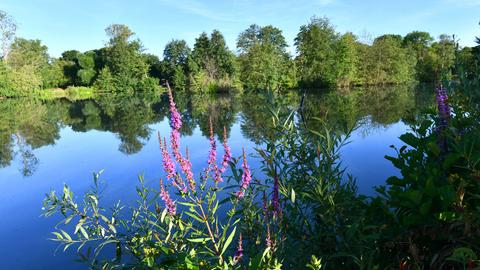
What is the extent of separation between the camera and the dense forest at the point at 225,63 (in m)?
51.0

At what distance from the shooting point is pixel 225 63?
62469 millimetres

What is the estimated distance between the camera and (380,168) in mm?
9781

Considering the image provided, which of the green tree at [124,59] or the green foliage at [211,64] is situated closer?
the green foliage at [211,64]

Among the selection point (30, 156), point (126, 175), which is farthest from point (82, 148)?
point (126, 175)

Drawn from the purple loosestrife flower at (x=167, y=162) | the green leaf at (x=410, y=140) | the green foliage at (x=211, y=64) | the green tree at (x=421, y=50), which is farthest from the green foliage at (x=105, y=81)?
the purple loosestrife flower at (x=167, y=162)

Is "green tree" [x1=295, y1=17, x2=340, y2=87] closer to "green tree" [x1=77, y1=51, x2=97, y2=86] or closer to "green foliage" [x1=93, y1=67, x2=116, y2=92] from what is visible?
"green foliage" [x1=93, y1=67, x2=116, y2=92]

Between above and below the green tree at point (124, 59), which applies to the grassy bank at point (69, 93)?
below

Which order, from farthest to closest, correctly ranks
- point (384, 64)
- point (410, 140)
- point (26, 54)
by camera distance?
point (26, 54) < point (384, 64) < point (410, 140)

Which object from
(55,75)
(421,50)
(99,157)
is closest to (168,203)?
(99,157)

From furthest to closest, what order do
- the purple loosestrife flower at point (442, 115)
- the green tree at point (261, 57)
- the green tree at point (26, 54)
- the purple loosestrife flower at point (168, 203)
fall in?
the green tree at point (26, 54) < the green tree at point (261, 57) < the purple loosestrife flower at point (442, 115) < the purple loosestrife flower at point (168, 203)

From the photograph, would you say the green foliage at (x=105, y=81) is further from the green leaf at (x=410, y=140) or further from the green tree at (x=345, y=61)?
the green leaf at (x=410, y=140)

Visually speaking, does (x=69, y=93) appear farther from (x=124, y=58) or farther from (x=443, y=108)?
(x=443, y=108)

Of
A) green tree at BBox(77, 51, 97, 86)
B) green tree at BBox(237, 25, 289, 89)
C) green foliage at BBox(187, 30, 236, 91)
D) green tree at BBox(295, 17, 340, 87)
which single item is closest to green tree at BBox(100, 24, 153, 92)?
green tree at BBox(77, 51, 97, 86)

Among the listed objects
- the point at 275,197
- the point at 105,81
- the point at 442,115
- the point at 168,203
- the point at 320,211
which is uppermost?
the point at 105,81
